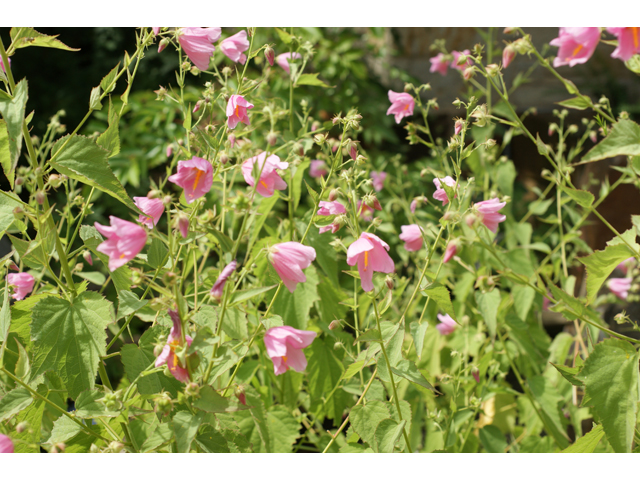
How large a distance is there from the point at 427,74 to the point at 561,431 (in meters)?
2.91

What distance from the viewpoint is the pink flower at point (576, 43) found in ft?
2.04

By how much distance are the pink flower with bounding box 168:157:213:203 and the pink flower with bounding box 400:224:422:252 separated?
441 millimetres

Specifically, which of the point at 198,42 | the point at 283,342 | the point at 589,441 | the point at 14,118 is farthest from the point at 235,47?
the point at 589,441

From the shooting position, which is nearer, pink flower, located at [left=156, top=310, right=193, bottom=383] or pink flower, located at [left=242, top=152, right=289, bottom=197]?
pink flower, located at [left=156, top=310, right=193, bottom=383]

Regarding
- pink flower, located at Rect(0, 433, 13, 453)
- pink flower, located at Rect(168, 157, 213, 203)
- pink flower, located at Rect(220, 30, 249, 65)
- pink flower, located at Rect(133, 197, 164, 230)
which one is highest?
pink flower, located at Rect(220, 30, 249, 65)

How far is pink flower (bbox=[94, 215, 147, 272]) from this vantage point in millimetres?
538

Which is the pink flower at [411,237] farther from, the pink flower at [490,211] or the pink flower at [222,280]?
the pink flower at [222,280]

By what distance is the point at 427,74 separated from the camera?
3.56m

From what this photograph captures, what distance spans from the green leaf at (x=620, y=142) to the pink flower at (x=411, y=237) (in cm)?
41

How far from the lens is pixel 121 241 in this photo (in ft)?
1.78

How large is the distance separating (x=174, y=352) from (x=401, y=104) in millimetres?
725

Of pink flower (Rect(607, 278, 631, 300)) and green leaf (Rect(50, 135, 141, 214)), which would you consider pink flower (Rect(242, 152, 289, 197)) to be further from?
pink flower (Rect(607, 278, 631, 300))

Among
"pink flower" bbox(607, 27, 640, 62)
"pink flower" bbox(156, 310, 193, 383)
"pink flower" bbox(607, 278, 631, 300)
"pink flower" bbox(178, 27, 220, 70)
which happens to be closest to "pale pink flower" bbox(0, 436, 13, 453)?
"pink flower" bbox(156, 310, 193, 383)

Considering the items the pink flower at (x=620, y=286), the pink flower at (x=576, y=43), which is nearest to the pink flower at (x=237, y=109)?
the pink flower at (x=576, y=43)
